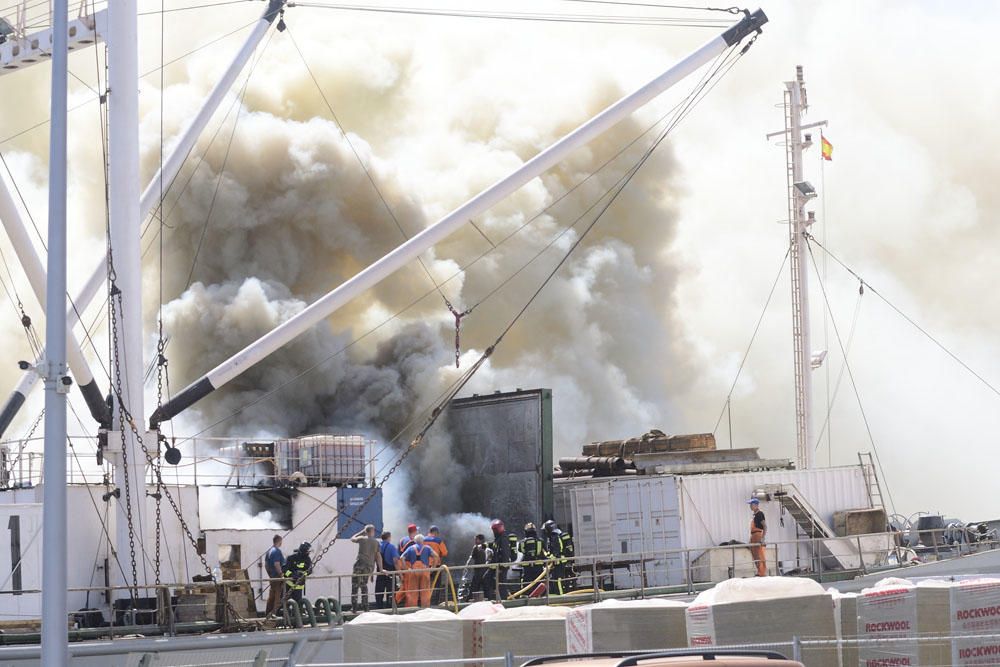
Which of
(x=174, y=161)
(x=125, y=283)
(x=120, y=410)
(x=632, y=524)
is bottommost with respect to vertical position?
(x=632, y=524)

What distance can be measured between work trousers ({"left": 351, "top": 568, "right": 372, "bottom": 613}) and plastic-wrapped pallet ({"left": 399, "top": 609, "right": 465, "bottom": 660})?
5.28 metres

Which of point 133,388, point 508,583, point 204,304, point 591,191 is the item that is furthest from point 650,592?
point 591,191

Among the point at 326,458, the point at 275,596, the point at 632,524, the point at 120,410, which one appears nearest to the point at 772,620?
the point at 275,596

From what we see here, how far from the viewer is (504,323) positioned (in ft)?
189

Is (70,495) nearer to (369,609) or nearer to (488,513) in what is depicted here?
(369,609)

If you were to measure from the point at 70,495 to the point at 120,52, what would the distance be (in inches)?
289

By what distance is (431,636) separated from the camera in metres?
17.2

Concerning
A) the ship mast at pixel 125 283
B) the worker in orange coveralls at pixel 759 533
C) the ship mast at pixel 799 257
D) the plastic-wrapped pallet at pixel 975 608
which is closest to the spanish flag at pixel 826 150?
the ship mast at pixel 799 257

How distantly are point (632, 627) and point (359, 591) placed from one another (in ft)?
28.7

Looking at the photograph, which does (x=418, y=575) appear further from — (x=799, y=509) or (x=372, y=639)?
(x=799, y=509)

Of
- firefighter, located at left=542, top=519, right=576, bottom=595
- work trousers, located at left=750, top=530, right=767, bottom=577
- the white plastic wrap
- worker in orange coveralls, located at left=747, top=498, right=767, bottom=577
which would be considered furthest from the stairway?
the white plastic wrap

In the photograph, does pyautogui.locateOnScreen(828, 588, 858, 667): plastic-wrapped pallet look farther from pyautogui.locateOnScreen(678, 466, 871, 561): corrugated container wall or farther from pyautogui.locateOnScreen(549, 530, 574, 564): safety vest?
pyautogui.locateOnScreen(678, 466, 871, 561): corrugated container wall

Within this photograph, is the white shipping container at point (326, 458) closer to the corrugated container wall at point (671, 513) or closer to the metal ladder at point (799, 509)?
the corrugated container wall at point (671, 513)

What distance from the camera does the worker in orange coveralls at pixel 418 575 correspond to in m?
23.6
